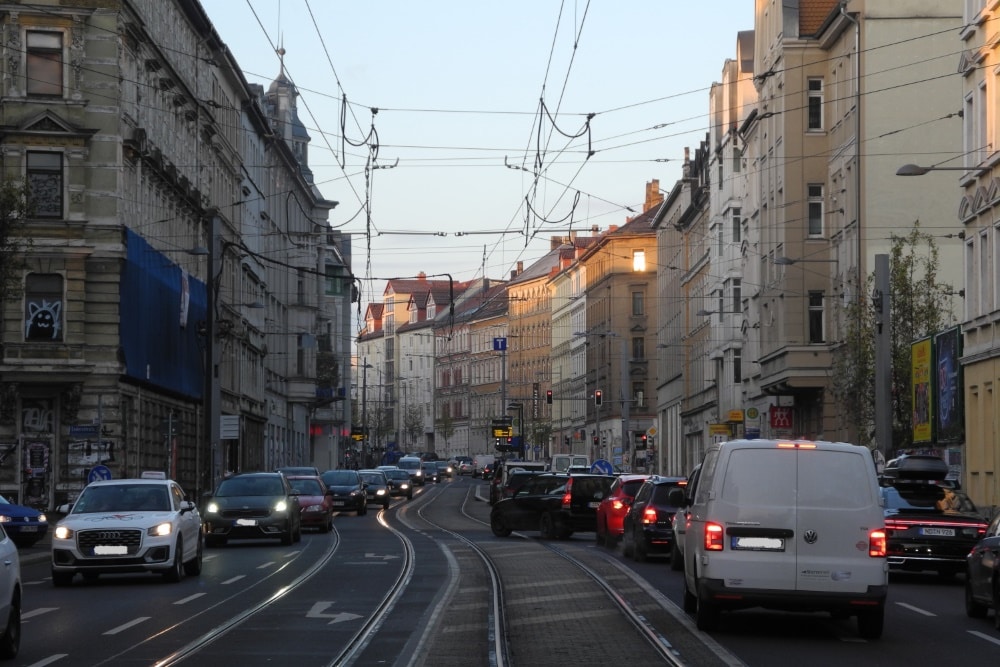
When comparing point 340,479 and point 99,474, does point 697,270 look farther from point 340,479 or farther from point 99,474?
point 99,474

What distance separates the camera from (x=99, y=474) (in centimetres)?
3738

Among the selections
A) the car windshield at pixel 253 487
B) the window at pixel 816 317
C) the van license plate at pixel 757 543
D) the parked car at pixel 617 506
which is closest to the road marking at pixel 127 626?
the van license plate at pixel 757 543

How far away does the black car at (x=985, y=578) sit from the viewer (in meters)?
19.1

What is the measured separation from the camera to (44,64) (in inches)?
1967

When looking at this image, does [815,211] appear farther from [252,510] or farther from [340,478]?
[252,510]

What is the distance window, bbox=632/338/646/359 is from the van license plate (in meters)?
114

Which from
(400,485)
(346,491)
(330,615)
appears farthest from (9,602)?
(400,485)

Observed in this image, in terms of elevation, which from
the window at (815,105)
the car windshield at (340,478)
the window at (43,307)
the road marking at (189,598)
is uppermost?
the window at (815,105)

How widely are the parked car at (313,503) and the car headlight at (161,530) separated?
18636mm

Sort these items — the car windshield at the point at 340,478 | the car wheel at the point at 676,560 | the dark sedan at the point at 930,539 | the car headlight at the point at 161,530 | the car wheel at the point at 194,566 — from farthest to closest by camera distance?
the car windshield at the point at 340,478
the car wheel at the point at 676,560
the car wheel at the point at 194,566
the dark sedan at the point at 930,539
the car headlight at the point at 161,530

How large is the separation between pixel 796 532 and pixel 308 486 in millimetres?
29789

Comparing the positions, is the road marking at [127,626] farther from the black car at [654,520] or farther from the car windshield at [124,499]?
the black car at [654,520]

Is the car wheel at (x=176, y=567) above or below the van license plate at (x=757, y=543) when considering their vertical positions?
below

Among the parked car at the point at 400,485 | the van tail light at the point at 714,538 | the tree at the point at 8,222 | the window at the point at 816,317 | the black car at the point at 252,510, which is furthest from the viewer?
the parked car at the point at 400,485
